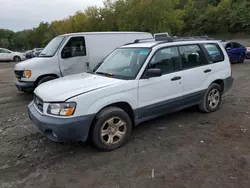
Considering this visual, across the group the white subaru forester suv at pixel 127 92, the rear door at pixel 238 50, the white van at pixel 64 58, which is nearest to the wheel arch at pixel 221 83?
the white subaru forester suv at pixel 127 92

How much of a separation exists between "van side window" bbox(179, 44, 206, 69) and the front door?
170 mm

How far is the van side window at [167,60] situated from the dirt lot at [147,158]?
1180 mm

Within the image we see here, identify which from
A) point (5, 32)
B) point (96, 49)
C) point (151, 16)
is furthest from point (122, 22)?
point (5, 32)

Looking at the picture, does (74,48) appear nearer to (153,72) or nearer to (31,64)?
(31,64)

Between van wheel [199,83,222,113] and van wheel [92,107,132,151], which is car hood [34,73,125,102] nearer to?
van wheel [92,107,132,151]

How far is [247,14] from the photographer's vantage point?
34.8 meters

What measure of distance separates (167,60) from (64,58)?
12.7 feet

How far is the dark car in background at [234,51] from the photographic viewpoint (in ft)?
45.5

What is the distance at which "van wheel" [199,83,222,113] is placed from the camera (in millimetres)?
5000

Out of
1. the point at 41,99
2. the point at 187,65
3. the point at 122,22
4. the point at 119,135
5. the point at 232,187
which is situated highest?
the point at 122,22

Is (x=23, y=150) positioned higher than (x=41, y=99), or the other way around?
(x=41, y=99)

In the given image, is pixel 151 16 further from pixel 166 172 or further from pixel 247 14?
pixel 166 172

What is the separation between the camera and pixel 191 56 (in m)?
4.65

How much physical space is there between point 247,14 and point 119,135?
38843 millimetres
